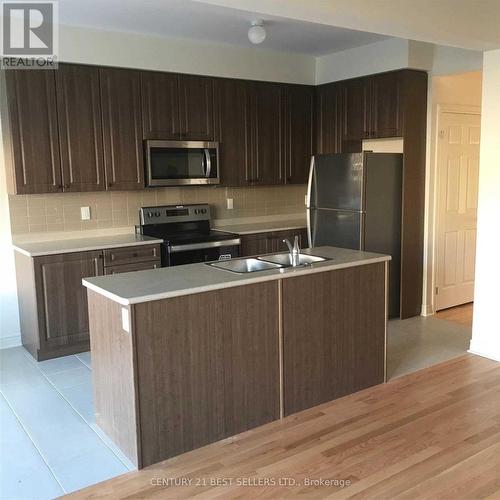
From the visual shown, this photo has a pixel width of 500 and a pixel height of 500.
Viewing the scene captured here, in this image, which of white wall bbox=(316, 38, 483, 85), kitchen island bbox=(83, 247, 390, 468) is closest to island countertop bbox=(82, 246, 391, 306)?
kitchen island bbox=(83, 247, 390, 468)

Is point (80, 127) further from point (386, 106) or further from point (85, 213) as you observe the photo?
point (386, 106)

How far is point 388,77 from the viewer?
506 cm

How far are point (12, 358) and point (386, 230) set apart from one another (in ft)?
11.3

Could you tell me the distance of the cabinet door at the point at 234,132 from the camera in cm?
518

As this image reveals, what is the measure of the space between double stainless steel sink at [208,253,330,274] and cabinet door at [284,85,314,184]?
2298 millimetres

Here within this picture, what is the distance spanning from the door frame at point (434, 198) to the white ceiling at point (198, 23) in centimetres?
100

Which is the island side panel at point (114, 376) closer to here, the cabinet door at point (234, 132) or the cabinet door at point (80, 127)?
the cabinet door at point (80, 127)

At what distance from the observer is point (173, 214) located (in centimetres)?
516

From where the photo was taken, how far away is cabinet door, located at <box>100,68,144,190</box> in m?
4.53

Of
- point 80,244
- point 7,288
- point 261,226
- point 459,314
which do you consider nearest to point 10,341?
point 7,288

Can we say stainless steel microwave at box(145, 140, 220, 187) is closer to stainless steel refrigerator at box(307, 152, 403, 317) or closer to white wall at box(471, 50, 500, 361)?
stainless steel refrigerator at box(307, 152, 403, 317)

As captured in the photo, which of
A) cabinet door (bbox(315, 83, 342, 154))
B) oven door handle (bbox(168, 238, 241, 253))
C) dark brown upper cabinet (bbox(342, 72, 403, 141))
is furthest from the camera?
cabinet door (bbox(315, 83, 342, 154))

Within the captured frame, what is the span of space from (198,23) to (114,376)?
2944 millimetres

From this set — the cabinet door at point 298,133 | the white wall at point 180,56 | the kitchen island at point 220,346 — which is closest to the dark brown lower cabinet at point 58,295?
the kitchen island at point 220,346
